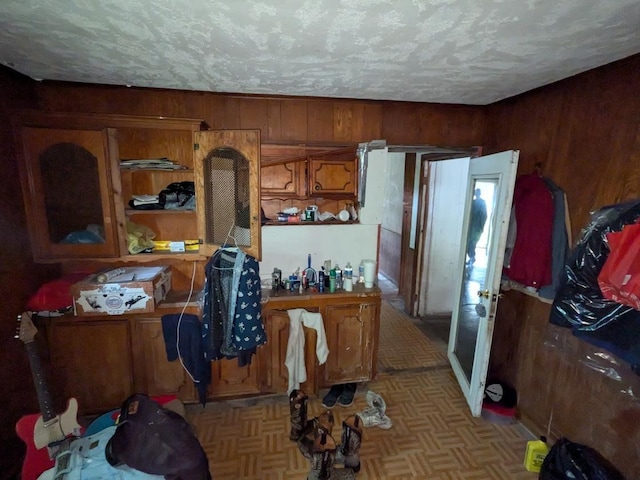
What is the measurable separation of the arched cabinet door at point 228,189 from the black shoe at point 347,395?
1.33m

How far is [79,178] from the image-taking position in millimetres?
2086

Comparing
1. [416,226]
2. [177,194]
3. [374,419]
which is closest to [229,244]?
[177,194]

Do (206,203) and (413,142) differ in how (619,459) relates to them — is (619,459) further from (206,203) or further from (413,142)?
(206,203)

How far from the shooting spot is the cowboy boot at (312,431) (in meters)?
1.83

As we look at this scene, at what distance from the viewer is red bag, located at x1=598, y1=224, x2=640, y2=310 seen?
1.38 m

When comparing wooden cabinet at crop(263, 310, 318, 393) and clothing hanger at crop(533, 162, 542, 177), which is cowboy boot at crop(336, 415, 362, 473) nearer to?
wooden cabinet at crop(263, 310, 318, 393)

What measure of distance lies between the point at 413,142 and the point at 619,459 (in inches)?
92.1

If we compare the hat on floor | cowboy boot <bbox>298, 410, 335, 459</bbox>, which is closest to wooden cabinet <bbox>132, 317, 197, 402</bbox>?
cowboy boot <bbox>298, 410, 335, 459</bbox>

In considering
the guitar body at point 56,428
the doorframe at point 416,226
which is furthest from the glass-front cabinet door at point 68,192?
the doorframe at point 416,226

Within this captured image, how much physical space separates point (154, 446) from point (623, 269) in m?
2.06

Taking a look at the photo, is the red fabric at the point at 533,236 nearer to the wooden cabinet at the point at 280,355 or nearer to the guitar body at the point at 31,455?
the wooden cabinet at the point at 280,355

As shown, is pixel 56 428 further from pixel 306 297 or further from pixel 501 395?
pixel 501 395

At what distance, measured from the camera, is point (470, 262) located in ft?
9.02

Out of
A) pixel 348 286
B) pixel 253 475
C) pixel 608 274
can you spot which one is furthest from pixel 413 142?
pixel 253 475
